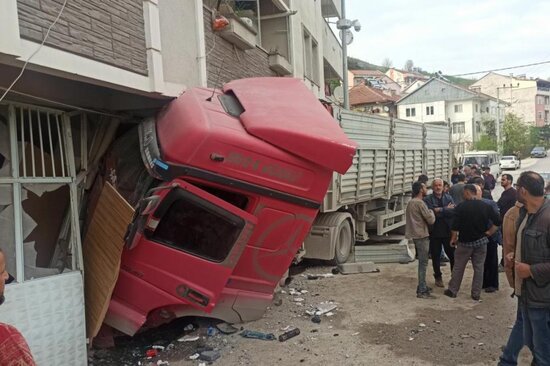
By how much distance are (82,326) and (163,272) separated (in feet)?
2.96

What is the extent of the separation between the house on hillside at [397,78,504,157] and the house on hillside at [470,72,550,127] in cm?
1903

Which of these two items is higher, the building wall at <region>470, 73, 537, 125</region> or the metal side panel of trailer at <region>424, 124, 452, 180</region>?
the building wall at <region>470, 73, 537, 125</region>

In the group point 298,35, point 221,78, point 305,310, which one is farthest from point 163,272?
point 298,35

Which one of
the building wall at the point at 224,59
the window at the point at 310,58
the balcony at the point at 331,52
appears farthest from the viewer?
the balcony at the point at 331,52

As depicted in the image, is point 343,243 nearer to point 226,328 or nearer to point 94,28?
point 226,328

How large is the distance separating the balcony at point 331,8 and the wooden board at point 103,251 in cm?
1686

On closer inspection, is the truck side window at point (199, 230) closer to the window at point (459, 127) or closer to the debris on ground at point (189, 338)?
the debris on ground at point (189, 338)

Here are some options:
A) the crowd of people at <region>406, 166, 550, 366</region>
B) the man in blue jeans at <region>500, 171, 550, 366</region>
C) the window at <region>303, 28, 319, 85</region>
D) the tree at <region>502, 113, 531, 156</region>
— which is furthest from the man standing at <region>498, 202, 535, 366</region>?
the tree at <region>502, 113, 531, 156</region>

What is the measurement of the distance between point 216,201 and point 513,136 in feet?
187

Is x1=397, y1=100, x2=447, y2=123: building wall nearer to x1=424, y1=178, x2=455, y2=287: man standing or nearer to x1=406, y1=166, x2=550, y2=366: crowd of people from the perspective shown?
x1=406, y1=166, x2=550, y2=366: crowd of people

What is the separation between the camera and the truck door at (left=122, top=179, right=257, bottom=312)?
15.3 ft

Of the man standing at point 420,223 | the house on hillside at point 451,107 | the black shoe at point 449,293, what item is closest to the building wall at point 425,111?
the house on hillside at point 451,107

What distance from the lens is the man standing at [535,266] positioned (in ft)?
11.4

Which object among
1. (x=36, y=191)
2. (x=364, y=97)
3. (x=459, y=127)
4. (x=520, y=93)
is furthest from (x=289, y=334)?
(x=520, y=93)
